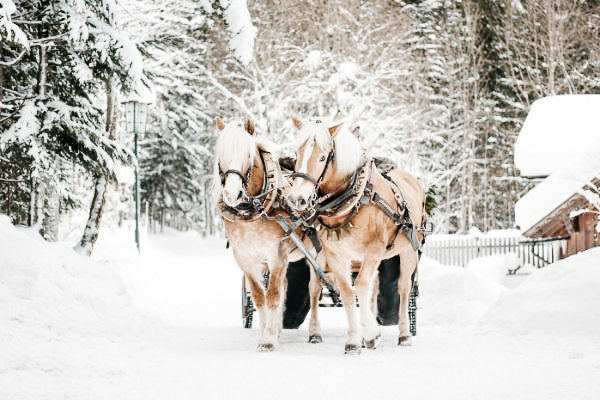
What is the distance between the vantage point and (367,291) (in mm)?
6734

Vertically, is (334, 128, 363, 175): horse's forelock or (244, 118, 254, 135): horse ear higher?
(244, 118, 254, 135): horse ear

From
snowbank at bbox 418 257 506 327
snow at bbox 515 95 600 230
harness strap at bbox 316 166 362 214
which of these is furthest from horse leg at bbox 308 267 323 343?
snow at bbox 515 95 600 230

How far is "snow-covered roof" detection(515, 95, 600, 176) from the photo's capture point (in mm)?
21703

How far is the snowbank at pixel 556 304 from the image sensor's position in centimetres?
723

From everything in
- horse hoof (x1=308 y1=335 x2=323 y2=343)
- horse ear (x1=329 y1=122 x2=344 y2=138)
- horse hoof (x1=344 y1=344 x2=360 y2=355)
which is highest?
horse ear (x1=329 y1=122 x2=344 y2=138)

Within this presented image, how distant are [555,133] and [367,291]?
1769 centimetres

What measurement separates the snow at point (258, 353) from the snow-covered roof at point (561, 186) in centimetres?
474

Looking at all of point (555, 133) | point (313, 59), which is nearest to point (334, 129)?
point (555, 133)

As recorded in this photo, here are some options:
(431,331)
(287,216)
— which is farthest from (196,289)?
(287,216)

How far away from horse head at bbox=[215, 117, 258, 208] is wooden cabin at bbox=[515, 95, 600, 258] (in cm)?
912

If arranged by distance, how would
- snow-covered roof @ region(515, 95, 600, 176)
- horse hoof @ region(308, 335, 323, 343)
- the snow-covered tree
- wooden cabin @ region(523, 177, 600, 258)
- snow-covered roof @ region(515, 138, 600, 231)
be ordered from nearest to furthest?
horse hoof @ region(308, 335, 323, 343), the snow-covered tree, snow-covered roof @ region(515, 138, 600, 231), wooden cabin @ region(523, 177, 600, 258), snow-covered roof @ region(515, 95, 600, 176)

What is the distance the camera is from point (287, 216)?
712 centimetres

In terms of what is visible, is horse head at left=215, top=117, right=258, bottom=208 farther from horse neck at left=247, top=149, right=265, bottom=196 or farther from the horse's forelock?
the horse's forelock

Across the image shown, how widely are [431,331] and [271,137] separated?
17.8 m
